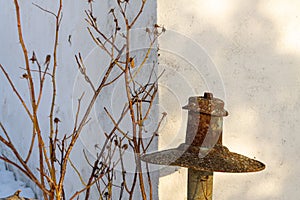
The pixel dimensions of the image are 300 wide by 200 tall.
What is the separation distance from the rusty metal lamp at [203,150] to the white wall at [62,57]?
0.37 metres

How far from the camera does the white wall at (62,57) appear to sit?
9.36ft

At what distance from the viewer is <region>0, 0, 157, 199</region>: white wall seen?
2852 millimetres

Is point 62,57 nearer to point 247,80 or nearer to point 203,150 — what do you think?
point 247,80

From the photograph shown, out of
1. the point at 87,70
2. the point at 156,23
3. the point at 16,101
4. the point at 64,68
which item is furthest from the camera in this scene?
the point at 16,101

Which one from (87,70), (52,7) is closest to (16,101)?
(52,7)

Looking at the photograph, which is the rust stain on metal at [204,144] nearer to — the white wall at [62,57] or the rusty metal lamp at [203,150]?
the rusty metal lamp at [203,150]

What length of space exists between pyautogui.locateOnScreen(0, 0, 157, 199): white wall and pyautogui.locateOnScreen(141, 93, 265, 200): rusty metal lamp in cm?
37

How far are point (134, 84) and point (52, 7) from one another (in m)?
1.57

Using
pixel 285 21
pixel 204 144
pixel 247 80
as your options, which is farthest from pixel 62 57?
pixel 204 144

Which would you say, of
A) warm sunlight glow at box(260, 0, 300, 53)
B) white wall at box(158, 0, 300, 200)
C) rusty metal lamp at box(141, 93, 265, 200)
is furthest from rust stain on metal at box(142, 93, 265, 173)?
warm sunlight glow at box(260, 0, 300, 53)

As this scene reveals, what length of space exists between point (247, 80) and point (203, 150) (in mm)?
560

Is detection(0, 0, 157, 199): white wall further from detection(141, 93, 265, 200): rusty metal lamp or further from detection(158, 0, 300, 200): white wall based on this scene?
detection(141, 93, 265, 200): rusty metal lamp

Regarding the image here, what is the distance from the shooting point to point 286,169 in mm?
2436

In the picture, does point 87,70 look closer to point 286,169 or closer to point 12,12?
point 286,169
